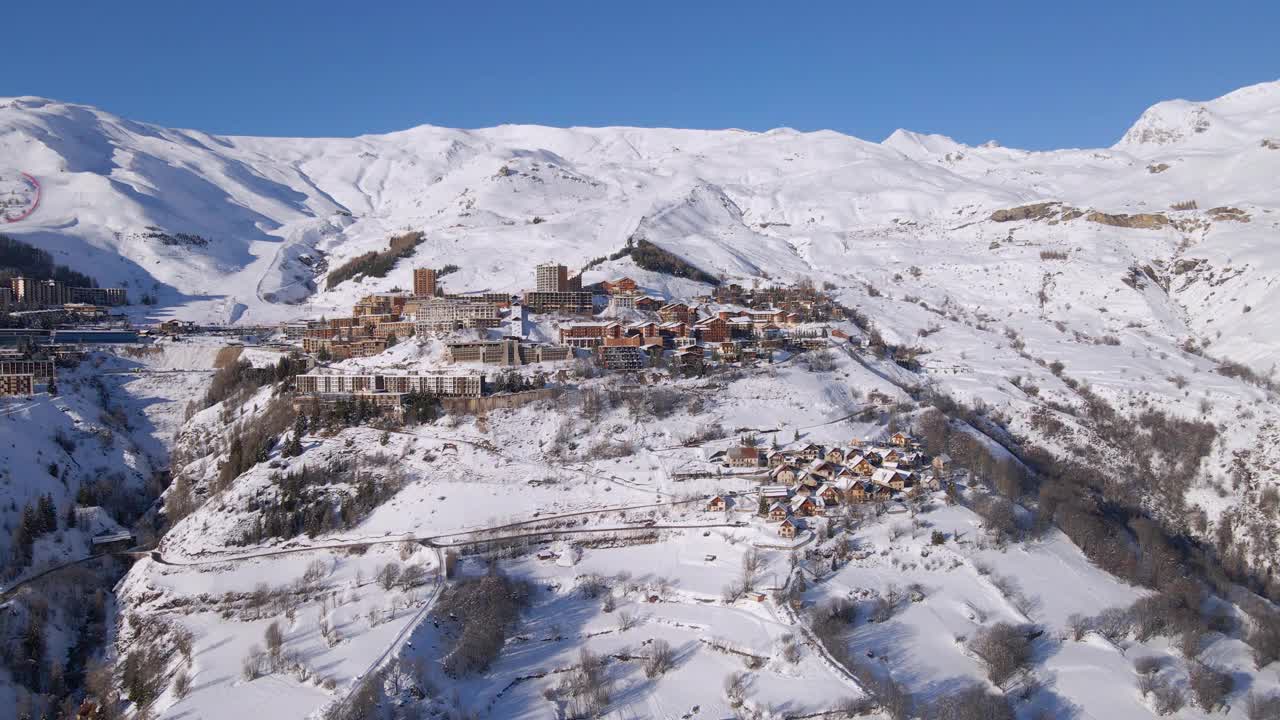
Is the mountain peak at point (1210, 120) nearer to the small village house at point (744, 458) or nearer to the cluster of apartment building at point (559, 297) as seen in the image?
the cluster of apartment building at point (559, 297)

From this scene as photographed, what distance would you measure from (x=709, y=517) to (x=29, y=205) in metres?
77.3

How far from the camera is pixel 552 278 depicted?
174 feet

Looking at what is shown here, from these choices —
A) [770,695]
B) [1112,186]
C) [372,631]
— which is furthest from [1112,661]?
[1112,186]

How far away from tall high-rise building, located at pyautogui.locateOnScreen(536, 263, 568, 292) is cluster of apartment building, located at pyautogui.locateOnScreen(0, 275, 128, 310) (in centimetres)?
2956

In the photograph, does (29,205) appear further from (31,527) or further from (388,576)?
(388,576)

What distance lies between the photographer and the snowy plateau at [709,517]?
20.4m

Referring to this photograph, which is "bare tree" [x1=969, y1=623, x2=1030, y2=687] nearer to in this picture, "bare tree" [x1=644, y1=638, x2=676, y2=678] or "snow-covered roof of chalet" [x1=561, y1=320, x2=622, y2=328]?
"bare tree" [x1=644, y1=638, x2=676, y2=678]

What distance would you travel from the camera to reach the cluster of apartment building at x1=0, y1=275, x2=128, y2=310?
56569 millimetres

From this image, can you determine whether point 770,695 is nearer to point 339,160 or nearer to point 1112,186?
point 1112,186

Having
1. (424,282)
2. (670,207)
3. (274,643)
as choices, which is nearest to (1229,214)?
(670,207)

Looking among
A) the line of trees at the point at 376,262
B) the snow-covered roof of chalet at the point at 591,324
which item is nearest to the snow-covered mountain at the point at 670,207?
the line of trees at the point at 376,262

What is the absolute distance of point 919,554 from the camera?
82.2 feet

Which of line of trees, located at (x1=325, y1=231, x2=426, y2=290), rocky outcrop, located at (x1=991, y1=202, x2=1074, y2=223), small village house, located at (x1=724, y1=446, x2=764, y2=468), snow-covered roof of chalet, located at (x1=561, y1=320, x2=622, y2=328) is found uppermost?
rocky outcrop, located at (x1=991, y1=202, x2=1074, y2=223)

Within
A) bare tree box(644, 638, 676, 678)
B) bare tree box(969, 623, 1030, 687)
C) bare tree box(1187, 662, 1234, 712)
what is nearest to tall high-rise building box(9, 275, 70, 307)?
bare tree box(644, 638, 676, 678)
